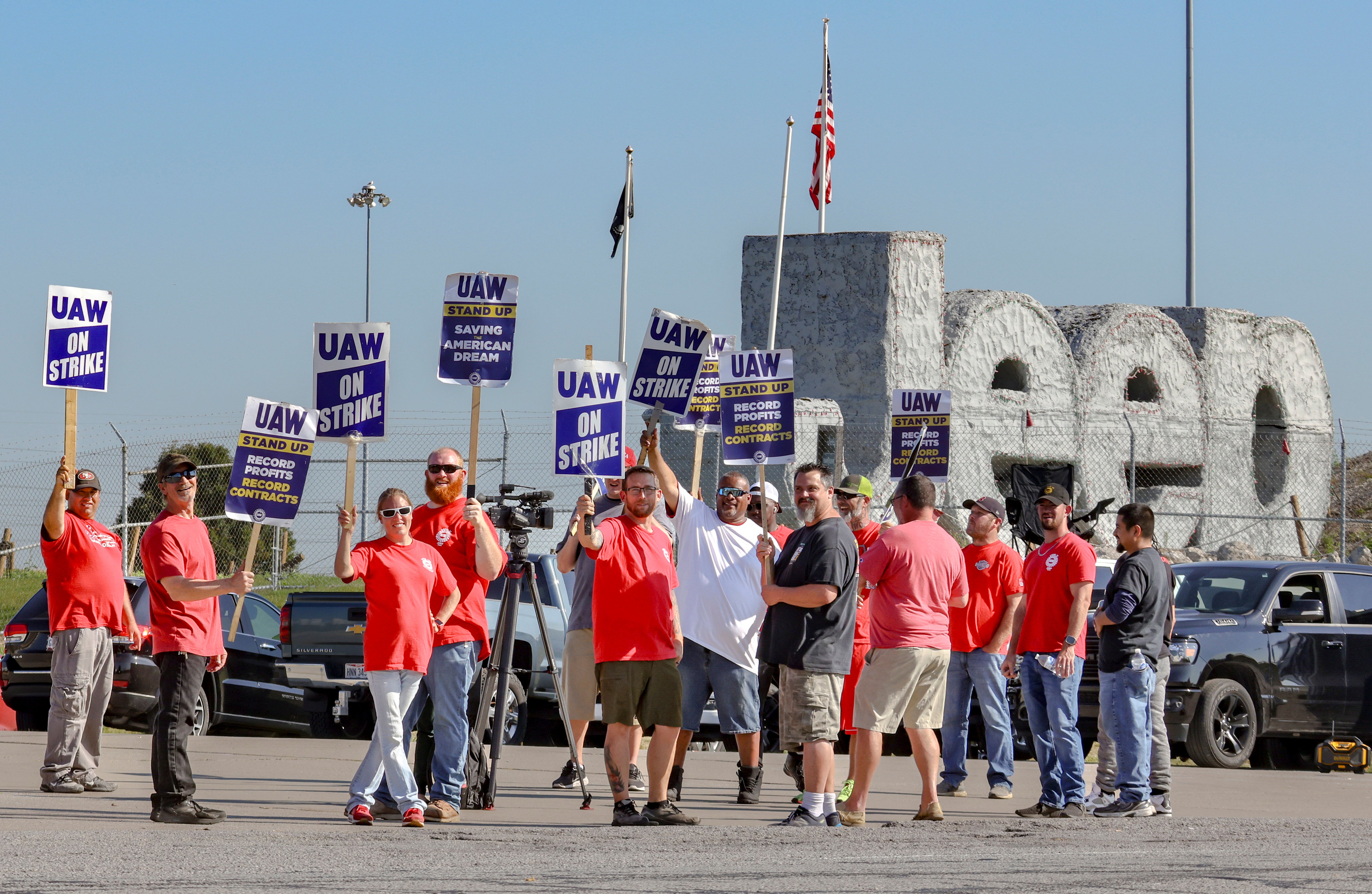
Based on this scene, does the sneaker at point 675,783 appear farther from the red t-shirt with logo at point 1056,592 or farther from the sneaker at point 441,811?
the red t-shirt with logo at point 1056,592

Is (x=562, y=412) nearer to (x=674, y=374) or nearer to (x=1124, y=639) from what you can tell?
(x=674, y=374)

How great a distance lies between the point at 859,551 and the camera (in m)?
10.1

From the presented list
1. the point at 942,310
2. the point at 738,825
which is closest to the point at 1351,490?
the point at 942,310

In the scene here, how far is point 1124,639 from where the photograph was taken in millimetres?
9914

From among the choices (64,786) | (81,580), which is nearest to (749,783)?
(64,786)

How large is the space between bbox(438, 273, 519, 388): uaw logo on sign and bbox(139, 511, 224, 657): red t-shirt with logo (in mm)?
1933

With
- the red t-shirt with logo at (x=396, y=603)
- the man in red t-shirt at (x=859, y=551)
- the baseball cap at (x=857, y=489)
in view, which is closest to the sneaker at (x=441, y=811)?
the red t-shirt with logo at (x=396, y=603)

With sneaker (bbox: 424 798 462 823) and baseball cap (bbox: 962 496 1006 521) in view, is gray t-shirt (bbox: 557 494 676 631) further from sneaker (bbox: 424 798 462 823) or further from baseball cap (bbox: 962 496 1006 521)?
baseball cap (bbox: 962 496 1006 521)

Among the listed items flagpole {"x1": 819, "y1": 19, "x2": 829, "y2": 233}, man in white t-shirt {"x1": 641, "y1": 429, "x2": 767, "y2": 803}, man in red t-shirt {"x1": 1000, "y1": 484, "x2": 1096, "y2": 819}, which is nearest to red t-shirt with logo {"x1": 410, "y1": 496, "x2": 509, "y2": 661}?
man in white t-shirt {"x1": 641, "y1": 429, "x2": 767, "y2": 803}

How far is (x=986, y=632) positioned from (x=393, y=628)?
3.86m

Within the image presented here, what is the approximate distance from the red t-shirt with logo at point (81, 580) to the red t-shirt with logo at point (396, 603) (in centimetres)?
188

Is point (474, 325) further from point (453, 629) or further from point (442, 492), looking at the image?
point (453, 629)

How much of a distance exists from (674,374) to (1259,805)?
4643 mm

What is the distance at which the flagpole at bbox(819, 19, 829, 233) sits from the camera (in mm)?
30047
